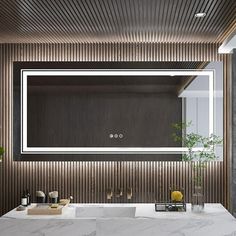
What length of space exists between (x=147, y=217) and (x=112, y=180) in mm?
720

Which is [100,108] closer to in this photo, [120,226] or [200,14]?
[120,226]

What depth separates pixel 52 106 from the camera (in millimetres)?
4824

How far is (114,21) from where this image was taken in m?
4.03

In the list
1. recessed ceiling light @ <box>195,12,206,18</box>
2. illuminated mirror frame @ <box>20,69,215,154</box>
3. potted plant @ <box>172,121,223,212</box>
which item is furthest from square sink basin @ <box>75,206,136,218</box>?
recessed ceiling light @ <box>195,12,206,18</box>

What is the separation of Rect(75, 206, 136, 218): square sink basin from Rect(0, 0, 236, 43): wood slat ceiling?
1.61m

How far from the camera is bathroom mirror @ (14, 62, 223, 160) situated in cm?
480

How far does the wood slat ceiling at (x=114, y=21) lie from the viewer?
354 centimetres

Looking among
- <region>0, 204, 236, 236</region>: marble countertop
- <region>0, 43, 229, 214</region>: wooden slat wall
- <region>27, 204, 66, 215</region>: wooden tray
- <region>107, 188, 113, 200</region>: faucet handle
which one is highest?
<region>0, 43, 229, 214</region>: wooden slat wall

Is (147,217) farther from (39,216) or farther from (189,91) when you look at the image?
(189,91)

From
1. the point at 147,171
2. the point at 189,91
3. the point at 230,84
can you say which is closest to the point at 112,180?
the point at 147,171

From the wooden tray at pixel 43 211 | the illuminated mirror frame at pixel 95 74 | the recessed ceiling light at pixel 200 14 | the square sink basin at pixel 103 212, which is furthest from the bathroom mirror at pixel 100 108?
the recessed ceiling light at pixel 200 14

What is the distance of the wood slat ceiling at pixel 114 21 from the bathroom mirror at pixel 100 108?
307 mm

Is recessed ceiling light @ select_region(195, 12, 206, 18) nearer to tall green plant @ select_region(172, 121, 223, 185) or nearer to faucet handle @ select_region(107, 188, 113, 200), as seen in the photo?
tall green plant @ select_region(172, 121, 223, 185)

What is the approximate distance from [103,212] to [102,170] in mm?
432
